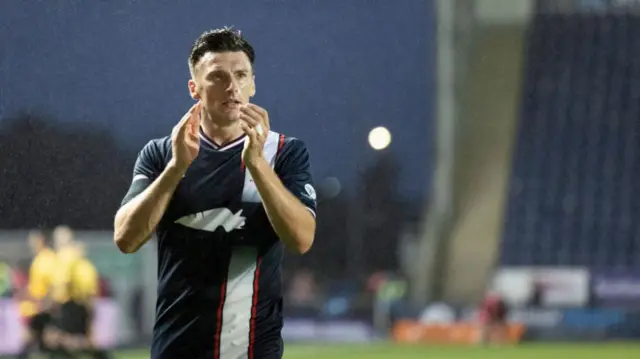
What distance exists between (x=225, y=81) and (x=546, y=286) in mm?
15438

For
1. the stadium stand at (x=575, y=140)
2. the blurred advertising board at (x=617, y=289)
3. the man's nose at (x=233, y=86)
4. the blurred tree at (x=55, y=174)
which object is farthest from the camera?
the stadium stand at (x=575, y=140)

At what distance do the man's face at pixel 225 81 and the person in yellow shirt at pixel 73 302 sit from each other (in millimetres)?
6082

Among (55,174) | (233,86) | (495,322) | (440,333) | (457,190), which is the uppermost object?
(457,190)

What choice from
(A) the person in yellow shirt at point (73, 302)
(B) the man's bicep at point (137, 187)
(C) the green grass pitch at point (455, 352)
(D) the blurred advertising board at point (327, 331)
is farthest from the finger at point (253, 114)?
(D) the blurred advertising board at point (327, 331)

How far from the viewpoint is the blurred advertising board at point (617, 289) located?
17.0m

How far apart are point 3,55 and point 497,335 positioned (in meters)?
13.2

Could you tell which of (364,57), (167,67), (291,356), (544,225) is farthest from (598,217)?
(167,67)

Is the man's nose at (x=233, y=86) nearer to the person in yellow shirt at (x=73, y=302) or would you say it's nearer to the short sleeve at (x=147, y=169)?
the short sleeve at (x=147, y=169)

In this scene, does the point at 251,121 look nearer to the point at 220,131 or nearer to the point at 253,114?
the point at 253,114

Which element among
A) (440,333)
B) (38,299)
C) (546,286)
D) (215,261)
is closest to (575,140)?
(546,286)

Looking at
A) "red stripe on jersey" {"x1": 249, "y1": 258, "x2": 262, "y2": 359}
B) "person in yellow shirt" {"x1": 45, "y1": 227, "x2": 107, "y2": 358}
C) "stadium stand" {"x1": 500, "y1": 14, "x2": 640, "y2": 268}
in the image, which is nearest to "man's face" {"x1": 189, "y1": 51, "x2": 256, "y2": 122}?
"red stripe on jersey" {"x1": 249, "y1": 258, "x2": 262, "y2": 359}

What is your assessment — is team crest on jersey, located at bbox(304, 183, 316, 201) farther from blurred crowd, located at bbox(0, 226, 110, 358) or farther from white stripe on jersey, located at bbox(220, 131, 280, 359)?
blurred crowd, located at bbox(0, 226, 110, 358)

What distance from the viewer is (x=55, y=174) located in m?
4.33

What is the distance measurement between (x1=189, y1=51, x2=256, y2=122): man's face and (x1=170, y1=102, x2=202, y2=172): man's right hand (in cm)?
15
